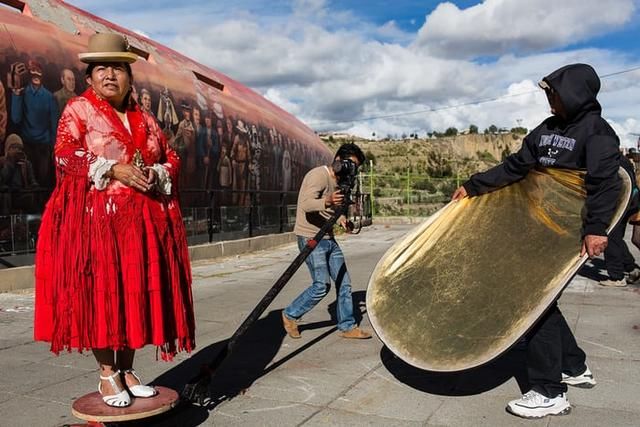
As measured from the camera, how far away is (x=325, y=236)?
17.7 feet

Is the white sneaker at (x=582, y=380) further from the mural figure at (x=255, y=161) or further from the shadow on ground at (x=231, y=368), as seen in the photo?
the mural figure at (x=255, y=161)

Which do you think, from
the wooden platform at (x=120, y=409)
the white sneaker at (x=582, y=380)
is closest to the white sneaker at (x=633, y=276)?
the white sneaker at (x=582, y=380)

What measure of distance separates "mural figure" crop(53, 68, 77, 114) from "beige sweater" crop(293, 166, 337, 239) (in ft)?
20.4

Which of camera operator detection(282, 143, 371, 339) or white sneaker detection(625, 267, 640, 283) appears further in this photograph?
white sneaker detection(625, 267, 640, 283)

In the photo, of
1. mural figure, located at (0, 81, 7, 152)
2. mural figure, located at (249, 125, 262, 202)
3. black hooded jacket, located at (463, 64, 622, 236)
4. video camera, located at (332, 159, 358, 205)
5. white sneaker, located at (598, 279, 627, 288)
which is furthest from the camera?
mural figure, located at (249, 125, 262, 202)

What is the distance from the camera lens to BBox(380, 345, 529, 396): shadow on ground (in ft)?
13.5

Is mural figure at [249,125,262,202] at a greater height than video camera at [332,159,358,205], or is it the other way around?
mural figure at [249,125,262,202]

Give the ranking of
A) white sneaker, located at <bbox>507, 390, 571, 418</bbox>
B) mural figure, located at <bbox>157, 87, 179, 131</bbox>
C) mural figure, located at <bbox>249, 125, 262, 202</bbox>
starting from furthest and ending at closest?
mural figure, located at <bbox>249, 125, 262, 202</bbox> → mural figure, located at <bbox>157, 87, 179, 131</bbox> → white sneaker, located at <bbox>507, 390, 571, 418</bbox>

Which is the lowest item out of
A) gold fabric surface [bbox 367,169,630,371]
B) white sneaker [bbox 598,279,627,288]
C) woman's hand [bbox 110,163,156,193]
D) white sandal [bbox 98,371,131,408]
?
white sneaker [bbox 598,279,627,288]

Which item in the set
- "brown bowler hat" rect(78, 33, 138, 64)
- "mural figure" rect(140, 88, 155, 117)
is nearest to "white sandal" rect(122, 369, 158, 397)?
"brown bowler hat" rect(78, 33, 138, 64)

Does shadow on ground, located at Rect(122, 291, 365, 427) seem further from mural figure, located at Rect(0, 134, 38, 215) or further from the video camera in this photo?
mural figure, located at Rect(0, 134, 38, 215)

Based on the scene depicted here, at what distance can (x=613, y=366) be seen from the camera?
4645mm

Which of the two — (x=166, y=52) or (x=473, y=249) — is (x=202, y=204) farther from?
(x=473, y=249)

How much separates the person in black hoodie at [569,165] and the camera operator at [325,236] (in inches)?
71.4
